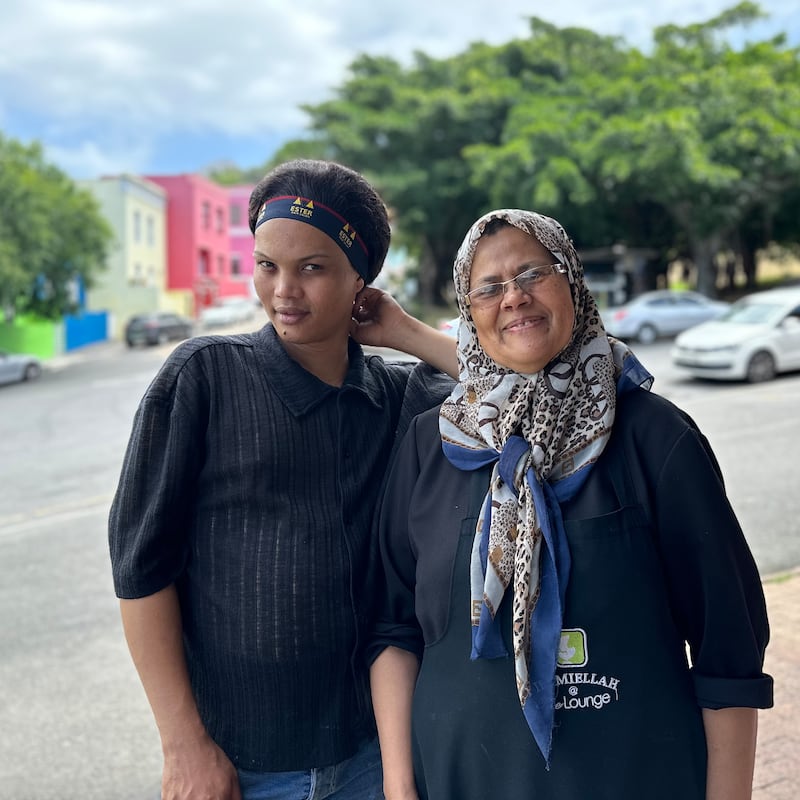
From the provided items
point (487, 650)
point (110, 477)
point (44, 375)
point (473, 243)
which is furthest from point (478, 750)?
point (44, 375)

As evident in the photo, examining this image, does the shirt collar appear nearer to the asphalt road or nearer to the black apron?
the black apron

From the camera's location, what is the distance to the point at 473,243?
5.43 ft

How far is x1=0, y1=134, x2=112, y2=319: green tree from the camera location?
21.6 metres

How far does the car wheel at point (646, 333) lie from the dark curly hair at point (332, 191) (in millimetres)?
20482

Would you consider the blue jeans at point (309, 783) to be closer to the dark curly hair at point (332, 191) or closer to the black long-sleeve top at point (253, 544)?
the black long-sleeve top at point (253, 544)

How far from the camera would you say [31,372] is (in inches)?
923

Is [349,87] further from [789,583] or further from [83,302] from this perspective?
[789,583]

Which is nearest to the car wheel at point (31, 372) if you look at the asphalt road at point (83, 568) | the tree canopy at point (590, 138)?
the asphalt road at point (83, 568)

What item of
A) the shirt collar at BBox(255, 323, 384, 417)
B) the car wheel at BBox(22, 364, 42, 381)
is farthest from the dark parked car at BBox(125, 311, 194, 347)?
the shirt collar at BBox(255, 323, 384, 417)

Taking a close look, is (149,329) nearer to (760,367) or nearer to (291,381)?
(760,367)

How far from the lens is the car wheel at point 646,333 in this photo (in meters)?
21.5

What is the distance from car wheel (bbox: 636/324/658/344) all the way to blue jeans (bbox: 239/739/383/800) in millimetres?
20673

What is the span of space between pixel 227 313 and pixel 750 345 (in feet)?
94.6

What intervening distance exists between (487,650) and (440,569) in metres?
0.16
